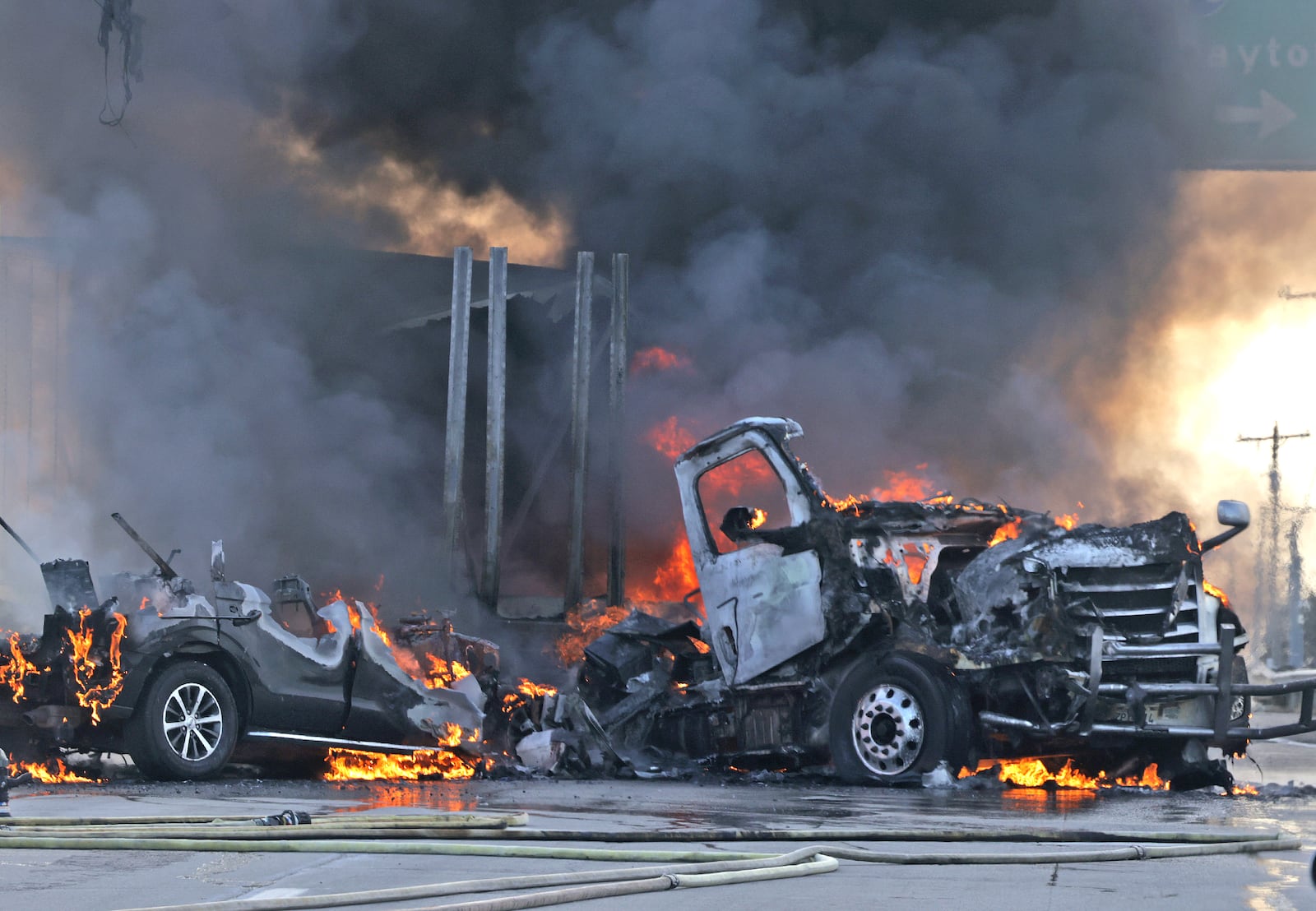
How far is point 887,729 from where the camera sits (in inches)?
360

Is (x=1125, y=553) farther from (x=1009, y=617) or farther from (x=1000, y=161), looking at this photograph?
(x=1000, y=161)

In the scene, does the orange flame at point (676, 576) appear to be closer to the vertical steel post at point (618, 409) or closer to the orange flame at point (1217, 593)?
the vertical steel post at point (618, 409)

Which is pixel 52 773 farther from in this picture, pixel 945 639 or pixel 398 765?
pixel 945 639

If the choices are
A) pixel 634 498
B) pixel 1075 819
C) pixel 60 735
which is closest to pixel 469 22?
pixel 634 498

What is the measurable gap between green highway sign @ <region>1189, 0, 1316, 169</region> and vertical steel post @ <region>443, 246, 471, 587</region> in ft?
27.5

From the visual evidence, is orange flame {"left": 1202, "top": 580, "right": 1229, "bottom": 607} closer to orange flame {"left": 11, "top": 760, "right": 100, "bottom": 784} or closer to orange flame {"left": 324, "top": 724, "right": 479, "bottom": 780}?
orange flame {"left": 324, "top": 724, "right": 479, "bottom": 780}

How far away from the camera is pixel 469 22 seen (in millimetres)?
19266

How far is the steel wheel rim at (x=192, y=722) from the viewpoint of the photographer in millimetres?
8898

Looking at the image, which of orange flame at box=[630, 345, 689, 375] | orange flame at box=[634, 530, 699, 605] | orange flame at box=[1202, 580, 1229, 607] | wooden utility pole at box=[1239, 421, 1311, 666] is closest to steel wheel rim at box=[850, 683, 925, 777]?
orange flame at box=[1202, 580, 1229, 607]

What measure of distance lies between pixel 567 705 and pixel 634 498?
6.59m

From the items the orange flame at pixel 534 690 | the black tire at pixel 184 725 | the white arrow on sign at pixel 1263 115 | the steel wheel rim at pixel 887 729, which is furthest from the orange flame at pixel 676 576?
the white arrow on sign at pixel 1263 115

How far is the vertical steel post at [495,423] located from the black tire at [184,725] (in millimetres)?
6557

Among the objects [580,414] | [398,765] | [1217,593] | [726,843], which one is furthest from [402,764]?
[580,414]

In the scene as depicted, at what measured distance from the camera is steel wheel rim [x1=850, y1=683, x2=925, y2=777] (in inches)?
355
